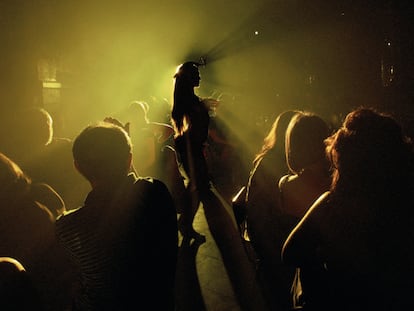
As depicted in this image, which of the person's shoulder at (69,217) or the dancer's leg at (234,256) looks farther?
the dancer's leg at (234,256)

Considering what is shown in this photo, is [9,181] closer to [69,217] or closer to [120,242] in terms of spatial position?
[69,217]

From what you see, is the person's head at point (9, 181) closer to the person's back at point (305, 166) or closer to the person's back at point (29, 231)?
the person's back at point (29, 231)

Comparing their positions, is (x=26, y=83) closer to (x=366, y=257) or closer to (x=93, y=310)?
(x=93, y=310)

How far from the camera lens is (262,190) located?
274 centimetres

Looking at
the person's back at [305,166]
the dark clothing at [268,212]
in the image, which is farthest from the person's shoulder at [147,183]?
the dark clothing at [268,212]

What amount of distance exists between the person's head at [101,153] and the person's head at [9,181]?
0.76 metres

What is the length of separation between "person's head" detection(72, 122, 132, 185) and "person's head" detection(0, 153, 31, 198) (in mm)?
763

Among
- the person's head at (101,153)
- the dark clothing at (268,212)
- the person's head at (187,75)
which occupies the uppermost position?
the person's head at (187,75)

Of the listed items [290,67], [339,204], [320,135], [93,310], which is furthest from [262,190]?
[290,67]

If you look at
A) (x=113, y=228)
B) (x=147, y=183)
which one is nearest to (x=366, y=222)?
(x=147, y=183)

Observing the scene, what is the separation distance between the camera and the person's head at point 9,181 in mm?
1917

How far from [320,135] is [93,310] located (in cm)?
191

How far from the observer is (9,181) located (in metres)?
1.95

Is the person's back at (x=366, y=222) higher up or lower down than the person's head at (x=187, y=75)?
lower down
